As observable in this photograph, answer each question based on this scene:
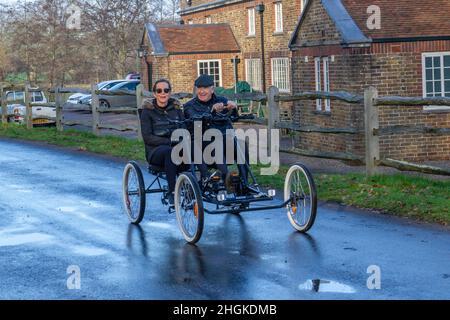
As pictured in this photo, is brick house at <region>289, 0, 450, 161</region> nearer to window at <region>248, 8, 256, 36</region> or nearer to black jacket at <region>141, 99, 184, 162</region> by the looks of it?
black jacket at <region>141, 99, 184, 162</region>

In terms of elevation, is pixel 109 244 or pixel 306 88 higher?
pixel 306 88

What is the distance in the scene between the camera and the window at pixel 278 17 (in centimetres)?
3941

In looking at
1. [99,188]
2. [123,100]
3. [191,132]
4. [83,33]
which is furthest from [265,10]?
[191,132]

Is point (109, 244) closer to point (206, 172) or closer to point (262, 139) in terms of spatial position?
point (206, 172)

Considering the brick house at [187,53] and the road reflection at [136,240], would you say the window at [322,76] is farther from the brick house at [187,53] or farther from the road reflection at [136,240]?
the brick house at [187,53]

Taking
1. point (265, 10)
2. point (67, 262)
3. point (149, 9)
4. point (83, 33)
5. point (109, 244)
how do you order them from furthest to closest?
point (149, 9) < point (83, 33) < point (265, 10) < point (109, 244) < point (67, 262)

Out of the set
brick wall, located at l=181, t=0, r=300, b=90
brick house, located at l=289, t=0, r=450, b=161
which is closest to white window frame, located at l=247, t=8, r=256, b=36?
brick wall, located at l=181, t=0, r=300, b=90

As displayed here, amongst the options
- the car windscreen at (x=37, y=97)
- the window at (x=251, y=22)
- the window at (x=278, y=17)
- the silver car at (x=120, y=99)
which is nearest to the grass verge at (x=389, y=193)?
the car windscreen at (x=37, y=97)

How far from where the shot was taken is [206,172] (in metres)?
10.7

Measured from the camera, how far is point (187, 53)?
43.7 meters

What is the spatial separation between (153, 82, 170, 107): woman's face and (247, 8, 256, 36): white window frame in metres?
31.3

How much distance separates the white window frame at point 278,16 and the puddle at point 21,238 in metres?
29.4

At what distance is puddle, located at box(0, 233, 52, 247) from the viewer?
34.9 feet

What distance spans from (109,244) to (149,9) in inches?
2214
